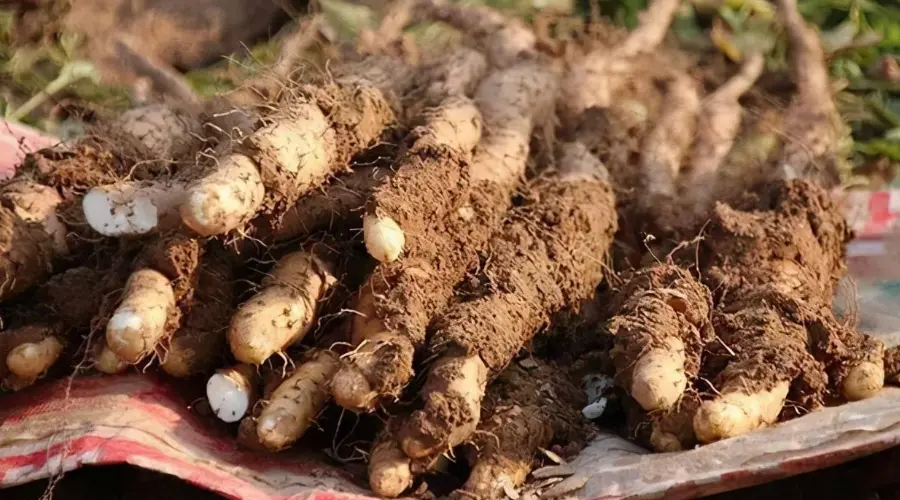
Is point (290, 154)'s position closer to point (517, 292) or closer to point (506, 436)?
point (517, 292)

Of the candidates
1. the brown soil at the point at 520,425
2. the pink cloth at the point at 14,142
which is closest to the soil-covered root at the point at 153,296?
the brown soil at the point at 520,425

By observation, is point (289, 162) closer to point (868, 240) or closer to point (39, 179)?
point (39, 179)

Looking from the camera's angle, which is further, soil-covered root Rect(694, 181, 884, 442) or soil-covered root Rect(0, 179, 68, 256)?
soil-covered root Rect(0, 179, 68, 256)

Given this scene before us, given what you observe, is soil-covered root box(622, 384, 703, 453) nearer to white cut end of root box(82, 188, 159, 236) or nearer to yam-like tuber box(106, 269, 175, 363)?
yam-like tuber box(106, 269, 175, 363)

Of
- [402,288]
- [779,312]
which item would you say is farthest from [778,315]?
[402,288]

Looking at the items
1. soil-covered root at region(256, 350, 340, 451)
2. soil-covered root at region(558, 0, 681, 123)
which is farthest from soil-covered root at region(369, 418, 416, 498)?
soil-covered root at region(558, 0, 681, 123)

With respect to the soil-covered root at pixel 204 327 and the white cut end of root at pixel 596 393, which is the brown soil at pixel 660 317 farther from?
the soil-covered root at pixel 204 327
